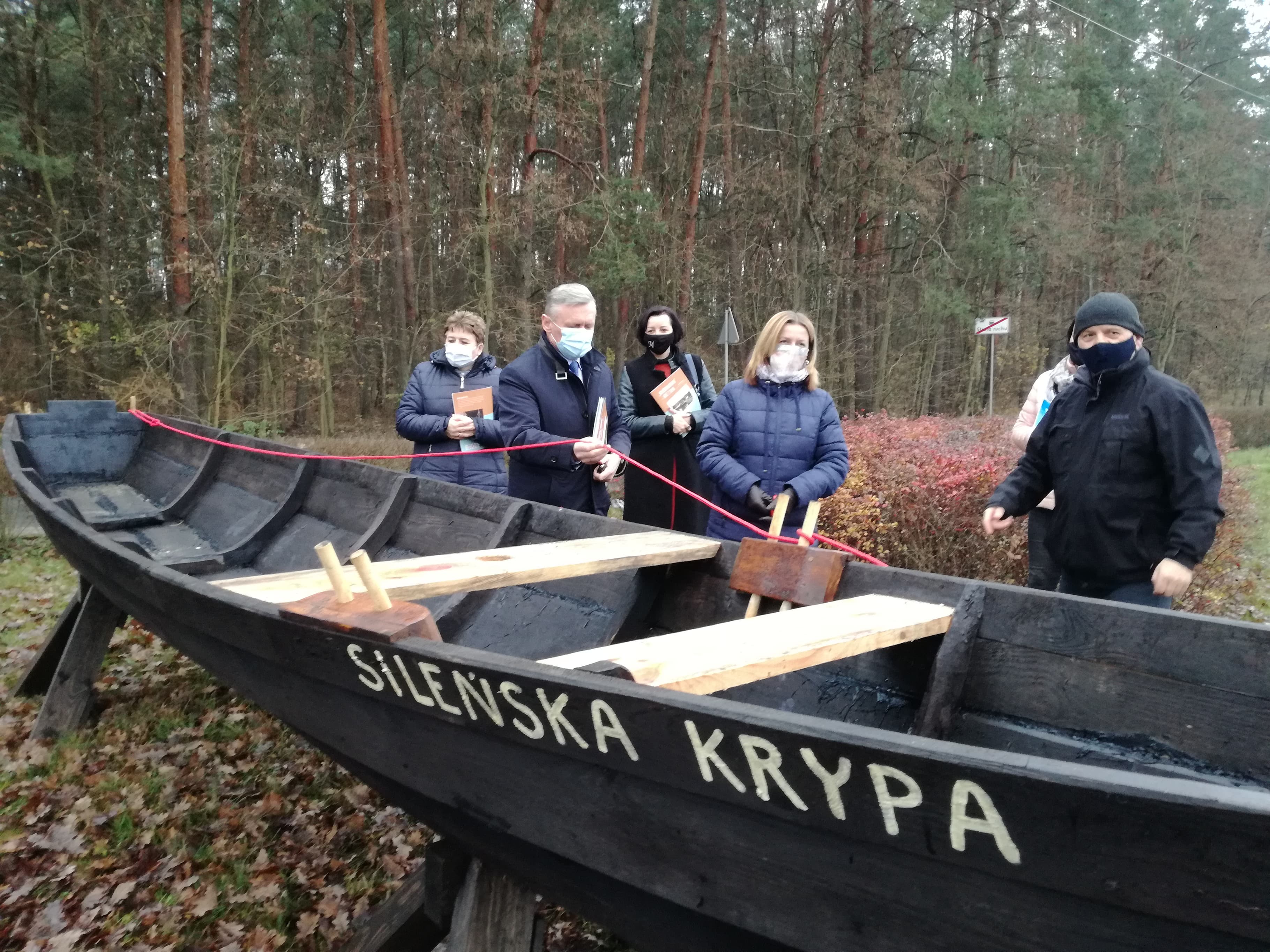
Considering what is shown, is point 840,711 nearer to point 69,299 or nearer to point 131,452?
point 131,452

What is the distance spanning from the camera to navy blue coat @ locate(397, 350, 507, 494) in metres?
4.40

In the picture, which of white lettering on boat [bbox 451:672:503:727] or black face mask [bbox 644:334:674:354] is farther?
black face mask [bbox 644:334:674:354]

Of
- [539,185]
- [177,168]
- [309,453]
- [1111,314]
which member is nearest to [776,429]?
[1111,314]

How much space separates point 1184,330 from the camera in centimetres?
2311

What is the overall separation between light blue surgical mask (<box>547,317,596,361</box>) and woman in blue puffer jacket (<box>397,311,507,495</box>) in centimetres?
63

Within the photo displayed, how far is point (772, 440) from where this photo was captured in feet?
11.6

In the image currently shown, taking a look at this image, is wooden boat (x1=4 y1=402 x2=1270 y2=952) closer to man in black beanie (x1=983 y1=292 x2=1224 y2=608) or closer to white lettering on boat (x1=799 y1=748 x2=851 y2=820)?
white lettering on boat (x1=799 y1=748 x2=851 y2=820)

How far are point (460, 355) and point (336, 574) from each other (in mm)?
2712

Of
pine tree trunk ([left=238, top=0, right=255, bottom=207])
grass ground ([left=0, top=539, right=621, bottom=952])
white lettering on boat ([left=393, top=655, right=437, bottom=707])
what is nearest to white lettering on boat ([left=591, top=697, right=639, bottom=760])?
white lettering on boat ([left=393, top=655, right=437, bottom=707])

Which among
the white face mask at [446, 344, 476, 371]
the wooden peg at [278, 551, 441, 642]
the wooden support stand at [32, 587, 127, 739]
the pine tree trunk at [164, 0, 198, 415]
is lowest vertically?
the wooden support stand at [32, 587, 127, 739]

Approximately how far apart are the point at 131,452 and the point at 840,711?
22.3 ft

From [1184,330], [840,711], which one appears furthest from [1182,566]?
[1184,330]

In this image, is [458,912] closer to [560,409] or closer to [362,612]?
[362,612]

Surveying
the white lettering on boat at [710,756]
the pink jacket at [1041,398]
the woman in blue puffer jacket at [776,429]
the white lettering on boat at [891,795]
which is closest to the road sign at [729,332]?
the pink jacket at [1041,398]
